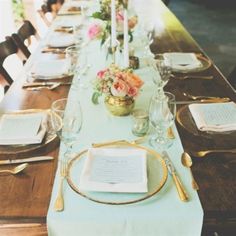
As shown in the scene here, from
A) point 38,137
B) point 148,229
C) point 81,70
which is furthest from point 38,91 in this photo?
point 148,229

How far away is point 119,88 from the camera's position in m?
1.14

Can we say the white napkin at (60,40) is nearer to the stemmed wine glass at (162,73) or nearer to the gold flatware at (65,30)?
the gold flatware at (65,30)

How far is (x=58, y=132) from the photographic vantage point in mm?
1036

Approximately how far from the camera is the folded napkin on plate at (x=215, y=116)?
114 centimetres

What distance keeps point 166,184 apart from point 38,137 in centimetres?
43

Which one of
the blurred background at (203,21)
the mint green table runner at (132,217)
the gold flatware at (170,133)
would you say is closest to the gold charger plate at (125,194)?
the mint green table runner at (132,217)

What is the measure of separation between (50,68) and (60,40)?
1.53 feet

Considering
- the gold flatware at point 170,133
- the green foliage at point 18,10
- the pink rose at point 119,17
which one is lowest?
the green foliage at point 18,10

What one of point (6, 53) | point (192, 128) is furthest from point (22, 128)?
point (6, 53)

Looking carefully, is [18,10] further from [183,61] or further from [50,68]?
[183,61]

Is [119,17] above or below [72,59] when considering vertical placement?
above

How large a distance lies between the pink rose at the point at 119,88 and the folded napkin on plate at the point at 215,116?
26 cm

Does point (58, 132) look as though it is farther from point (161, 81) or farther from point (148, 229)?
point (161, 81)

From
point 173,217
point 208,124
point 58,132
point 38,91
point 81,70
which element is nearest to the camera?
point 173,217
